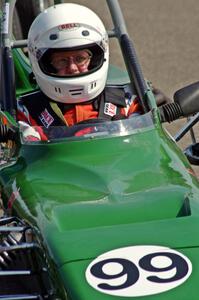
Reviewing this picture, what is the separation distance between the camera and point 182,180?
15.7ft

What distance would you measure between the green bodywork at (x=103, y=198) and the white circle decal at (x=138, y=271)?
0.09ft

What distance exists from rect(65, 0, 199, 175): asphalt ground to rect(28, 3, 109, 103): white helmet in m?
3.24

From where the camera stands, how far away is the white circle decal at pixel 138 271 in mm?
3920

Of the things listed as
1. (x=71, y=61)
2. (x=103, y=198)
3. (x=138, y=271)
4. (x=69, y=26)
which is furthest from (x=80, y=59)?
(x=138, y=271)

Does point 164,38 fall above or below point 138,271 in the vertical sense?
below

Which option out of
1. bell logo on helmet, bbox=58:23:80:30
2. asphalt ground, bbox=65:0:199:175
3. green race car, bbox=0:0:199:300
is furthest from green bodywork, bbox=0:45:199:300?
asphalt ground, bbox=65:0:199:175

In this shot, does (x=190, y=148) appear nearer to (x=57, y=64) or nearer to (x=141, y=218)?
(x=57, y=64)

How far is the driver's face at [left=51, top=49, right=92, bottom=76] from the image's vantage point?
5297mm

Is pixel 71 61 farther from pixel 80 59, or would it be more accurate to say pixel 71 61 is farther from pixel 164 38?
pixel 164 38

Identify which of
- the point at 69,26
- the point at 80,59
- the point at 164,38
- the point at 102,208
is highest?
the point at 69,26

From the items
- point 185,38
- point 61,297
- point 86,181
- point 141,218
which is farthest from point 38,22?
point 185,38

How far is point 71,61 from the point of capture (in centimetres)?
529

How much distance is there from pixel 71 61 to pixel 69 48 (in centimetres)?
7

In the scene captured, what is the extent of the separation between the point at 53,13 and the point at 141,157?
3.46 feet
